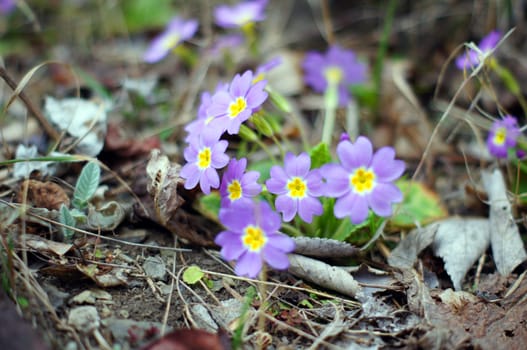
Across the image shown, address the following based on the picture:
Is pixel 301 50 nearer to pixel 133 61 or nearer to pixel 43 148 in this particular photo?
pixel 133 61

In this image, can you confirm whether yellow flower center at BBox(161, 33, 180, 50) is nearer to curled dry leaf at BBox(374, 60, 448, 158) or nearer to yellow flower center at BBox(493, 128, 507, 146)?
curled dry leaf at BBox(374, 60, 448, 158)

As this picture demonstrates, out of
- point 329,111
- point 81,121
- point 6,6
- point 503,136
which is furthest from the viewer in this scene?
point 6,6

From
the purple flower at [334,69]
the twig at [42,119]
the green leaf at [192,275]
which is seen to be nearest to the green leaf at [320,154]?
the green leaf at [192,275]

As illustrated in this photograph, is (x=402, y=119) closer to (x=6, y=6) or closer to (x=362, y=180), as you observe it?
(x=362, y=180)

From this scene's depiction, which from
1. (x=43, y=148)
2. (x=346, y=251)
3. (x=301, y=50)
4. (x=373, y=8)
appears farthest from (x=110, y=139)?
(x=373, y=8)

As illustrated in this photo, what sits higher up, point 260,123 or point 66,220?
point 260,123

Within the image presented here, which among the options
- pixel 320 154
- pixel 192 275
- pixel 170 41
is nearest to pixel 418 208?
pixel 320 154

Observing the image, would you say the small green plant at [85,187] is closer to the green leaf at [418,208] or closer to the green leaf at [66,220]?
the green leaf at [66,220]
